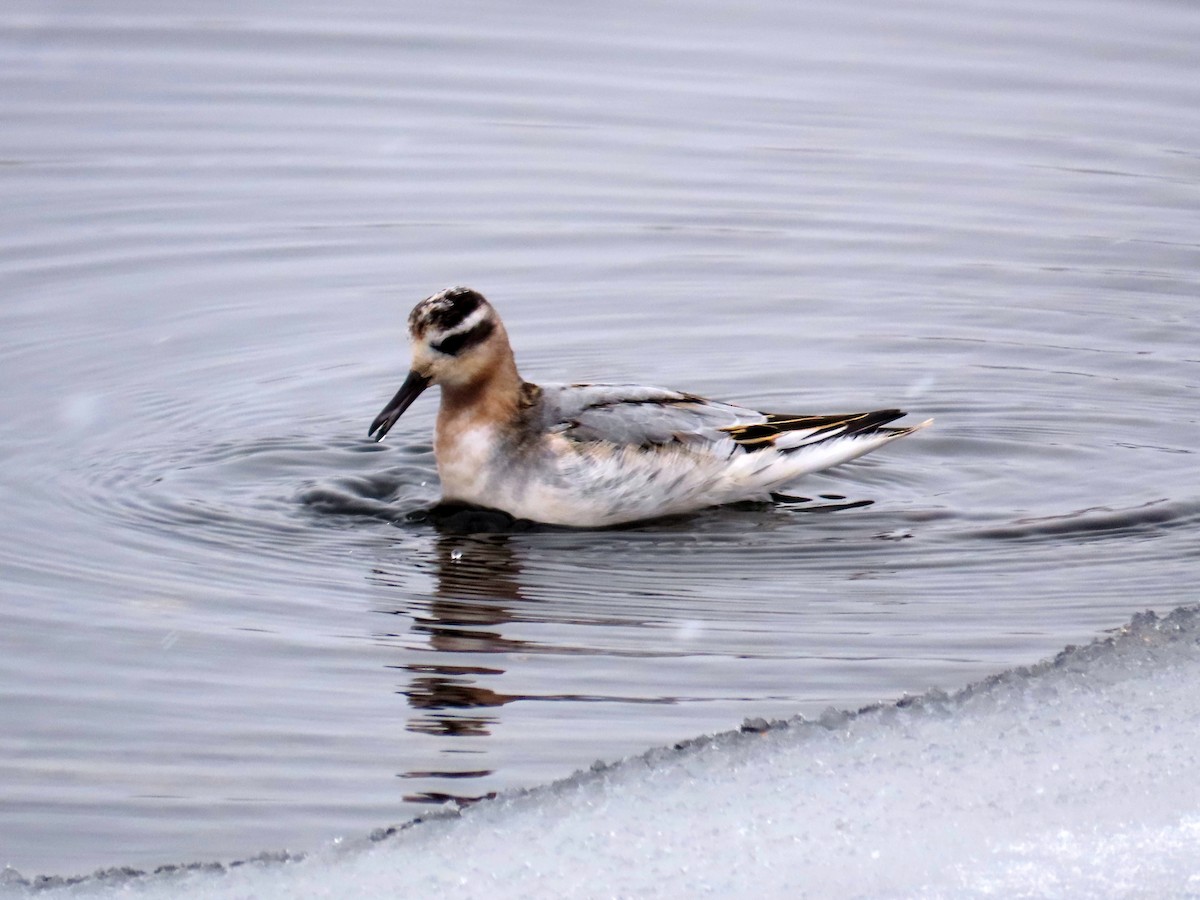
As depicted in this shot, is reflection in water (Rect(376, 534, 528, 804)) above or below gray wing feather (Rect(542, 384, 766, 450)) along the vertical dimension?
below

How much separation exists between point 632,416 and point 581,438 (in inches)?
10.2

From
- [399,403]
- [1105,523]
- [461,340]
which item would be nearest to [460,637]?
[399,403]

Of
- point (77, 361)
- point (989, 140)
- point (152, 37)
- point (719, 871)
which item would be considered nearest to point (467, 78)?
point (152, 37)

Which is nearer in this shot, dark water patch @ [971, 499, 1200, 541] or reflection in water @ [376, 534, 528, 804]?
reflection in water @ [376, 534, 528, 804]

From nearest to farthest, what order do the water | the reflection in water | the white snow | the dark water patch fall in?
the white snow
the reflection in water
the water
the dark water patch

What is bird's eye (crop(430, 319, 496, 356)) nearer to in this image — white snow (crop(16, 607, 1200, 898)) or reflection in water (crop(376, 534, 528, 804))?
reflection in water (crop(376, 534, 528, 804))

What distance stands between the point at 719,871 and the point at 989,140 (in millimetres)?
11314

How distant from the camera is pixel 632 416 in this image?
28.1 ft

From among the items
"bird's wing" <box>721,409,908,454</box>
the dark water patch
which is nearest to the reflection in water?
"bird's wing" <box>721,409,908,454</box>

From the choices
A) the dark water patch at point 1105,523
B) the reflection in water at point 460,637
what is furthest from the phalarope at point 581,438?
the dark water patch at point 1105,523

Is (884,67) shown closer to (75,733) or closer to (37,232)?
(37,232)

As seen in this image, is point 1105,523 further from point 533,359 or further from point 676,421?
point 533,359

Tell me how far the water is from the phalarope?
197mm

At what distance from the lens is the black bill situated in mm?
8445
